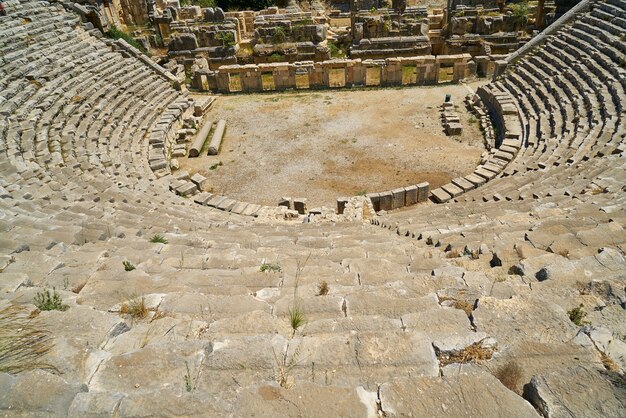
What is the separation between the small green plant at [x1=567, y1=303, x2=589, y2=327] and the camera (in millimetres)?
3393

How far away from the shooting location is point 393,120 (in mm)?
16812

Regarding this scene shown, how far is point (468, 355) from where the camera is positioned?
3062 mm

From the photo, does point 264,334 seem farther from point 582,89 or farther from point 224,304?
point 582,89

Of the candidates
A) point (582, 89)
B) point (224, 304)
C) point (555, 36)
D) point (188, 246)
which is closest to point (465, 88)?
point (555, 36)

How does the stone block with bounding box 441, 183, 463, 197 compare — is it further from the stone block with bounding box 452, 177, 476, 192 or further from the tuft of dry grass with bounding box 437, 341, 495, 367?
the tuft of dry grass with bounding box 437, 341, 495, 367

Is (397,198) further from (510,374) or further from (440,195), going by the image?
(510,374)

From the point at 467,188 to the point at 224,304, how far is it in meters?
9.22

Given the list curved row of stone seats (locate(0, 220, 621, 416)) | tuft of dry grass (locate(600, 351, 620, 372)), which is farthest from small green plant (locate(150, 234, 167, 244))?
tuft of dry grass (locate(600, 351, 620, 372))

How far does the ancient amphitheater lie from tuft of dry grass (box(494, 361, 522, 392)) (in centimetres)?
2

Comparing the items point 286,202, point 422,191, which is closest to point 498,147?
point 422,191

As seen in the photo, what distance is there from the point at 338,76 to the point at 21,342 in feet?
66.2

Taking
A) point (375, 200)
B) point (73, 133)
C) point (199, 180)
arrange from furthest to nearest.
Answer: point (199, 180) < point (73, 133) < point (375, 200)

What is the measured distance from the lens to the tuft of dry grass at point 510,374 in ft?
9.06

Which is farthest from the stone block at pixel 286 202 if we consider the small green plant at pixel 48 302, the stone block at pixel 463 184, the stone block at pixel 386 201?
the small green plant at pixel 48 302
